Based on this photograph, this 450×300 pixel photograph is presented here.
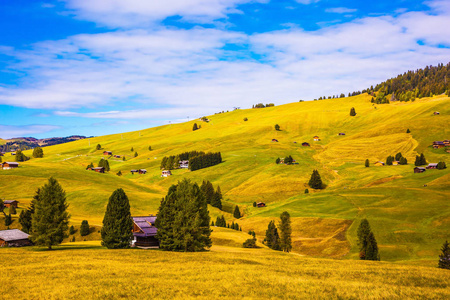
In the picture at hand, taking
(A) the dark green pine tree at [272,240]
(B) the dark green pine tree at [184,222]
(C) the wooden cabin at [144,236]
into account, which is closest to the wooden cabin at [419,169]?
(A) the dark green pine tree at [272,240]

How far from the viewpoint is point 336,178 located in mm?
155375

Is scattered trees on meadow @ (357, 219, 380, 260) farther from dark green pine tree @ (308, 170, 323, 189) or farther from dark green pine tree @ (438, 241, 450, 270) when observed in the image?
dark green pine tree @ (308, 170, 323, 189)

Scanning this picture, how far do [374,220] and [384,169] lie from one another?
65690mm

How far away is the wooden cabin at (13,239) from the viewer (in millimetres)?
65875

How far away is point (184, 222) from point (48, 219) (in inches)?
876

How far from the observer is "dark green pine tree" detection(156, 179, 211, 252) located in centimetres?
5681

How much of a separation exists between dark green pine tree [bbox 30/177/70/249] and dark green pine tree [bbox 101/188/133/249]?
22.9 ft

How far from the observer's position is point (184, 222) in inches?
2258

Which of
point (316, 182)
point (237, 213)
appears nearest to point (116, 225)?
point (237, 213)

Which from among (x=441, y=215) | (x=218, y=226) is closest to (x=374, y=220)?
(x=441, y=215)

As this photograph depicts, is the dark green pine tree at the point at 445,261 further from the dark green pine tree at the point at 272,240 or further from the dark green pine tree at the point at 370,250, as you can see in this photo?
the dark green pine tree at the point at 272,240

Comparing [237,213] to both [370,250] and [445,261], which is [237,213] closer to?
[370,250]

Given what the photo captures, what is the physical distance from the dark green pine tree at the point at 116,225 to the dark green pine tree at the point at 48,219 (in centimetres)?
698

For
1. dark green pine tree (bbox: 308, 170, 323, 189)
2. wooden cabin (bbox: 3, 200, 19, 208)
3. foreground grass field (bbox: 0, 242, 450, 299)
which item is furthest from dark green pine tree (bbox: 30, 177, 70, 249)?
dark green pine tree (bbox: 308, 170, 323, 189)
